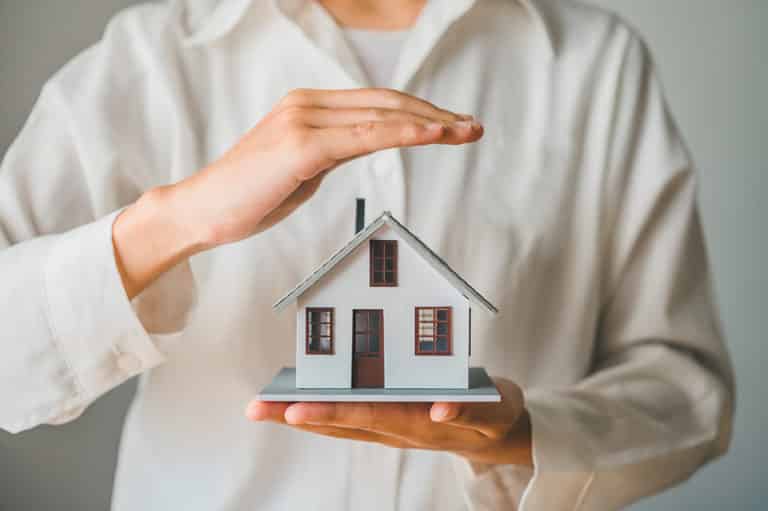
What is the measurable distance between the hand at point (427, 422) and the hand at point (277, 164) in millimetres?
125

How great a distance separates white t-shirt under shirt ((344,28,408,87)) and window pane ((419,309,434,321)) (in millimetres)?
271

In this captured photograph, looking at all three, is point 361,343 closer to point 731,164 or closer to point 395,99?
point 395,99

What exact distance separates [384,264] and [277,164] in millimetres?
93

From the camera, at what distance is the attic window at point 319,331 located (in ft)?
1.76

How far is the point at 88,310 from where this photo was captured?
58 centimetres

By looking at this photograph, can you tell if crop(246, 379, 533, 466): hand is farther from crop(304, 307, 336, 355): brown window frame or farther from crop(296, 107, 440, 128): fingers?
crop(296, 107, 440, 128): fingers

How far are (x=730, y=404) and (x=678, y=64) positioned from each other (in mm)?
423

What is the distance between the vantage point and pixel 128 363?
0.60m

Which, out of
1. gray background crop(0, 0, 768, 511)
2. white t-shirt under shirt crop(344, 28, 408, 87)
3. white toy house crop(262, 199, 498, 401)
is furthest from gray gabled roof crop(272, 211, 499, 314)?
gray background crop(0, 0, 768, 511)

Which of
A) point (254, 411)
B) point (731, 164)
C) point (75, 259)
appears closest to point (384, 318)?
point (254, 411)

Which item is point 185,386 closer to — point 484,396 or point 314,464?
point 314,464

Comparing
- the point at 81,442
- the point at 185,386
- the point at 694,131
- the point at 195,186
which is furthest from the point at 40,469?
the point at 694,131

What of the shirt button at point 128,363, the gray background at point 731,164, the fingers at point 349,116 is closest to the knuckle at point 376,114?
the fingers at point 349,116

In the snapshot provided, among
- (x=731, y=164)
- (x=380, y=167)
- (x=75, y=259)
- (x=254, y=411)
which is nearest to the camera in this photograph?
(x=254, y=411)
